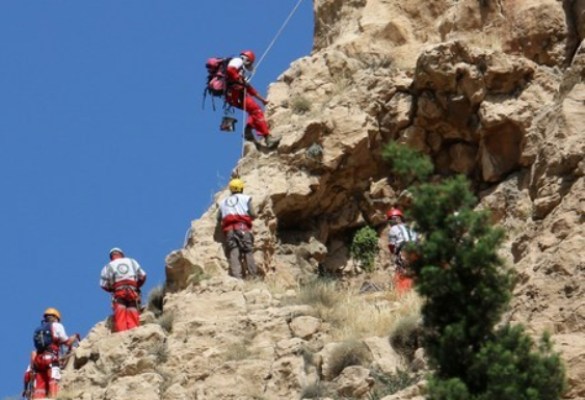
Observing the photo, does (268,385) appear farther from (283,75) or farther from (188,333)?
(283,75)

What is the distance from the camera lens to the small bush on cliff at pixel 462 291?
56.2ft

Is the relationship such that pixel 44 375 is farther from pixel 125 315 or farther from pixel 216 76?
pixel 216 76

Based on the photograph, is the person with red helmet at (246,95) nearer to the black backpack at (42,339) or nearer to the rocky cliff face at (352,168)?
the rocky cliff face at (352,168)

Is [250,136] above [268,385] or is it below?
above

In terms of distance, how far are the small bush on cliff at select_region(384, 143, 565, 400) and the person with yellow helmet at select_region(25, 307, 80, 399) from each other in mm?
8320

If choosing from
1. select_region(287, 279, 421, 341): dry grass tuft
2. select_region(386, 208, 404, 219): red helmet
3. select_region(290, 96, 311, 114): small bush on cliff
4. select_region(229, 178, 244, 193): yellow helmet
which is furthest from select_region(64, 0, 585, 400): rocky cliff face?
select_region(386, 208, 404, 219): red helmet

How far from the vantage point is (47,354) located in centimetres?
2511

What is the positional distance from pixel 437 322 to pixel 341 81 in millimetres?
10550

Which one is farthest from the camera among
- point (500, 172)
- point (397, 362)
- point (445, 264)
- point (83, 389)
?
point (500, 172)

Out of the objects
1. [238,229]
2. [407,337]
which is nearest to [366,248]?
A: [238,229]

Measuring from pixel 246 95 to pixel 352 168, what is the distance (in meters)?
2.22

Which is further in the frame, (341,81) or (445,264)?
(341,81)

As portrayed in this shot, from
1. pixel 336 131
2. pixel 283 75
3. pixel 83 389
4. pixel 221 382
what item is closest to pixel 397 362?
pixel 221 382

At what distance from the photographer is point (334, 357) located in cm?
2186
